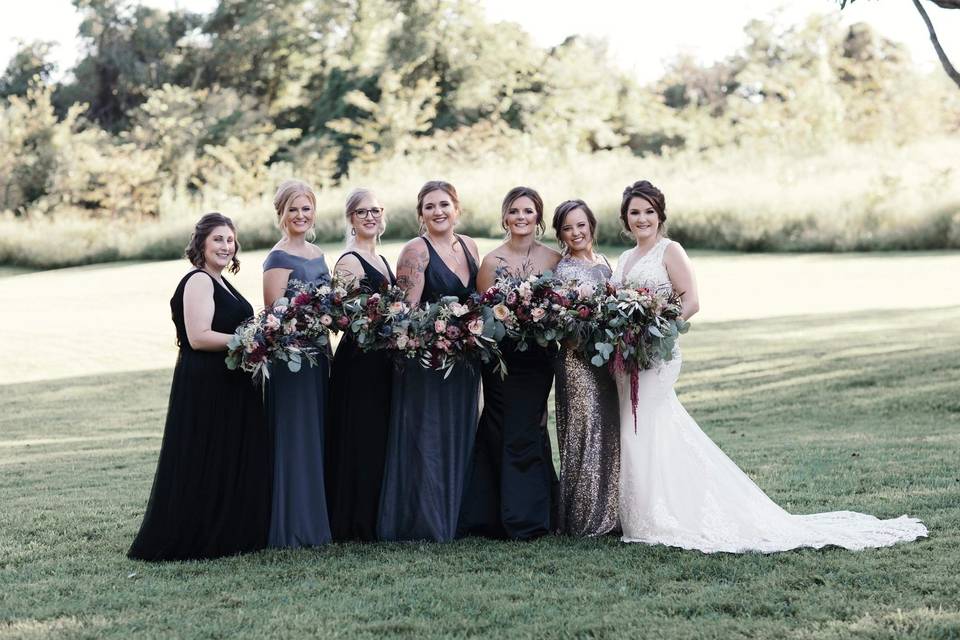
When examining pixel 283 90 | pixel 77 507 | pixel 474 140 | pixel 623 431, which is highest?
pixel 283 90

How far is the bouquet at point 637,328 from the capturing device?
6.27 m

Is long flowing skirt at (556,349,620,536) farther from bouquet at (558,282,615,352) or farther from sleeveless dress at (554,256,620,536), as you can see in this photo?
bouquet at (558,282,615,352)

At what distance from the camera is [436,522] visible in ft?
21.6

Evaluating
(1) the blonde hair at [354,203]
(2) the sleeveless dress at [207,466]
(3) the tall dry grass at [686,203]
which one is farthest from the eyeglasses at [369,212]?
(3) the tall dry grass at [686,203]

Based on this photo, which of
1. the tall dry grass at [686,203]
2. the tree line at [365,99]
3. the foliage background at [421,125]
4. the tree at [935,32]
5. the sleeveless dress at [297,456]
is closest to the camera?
the sleeveless dress at [297,456]

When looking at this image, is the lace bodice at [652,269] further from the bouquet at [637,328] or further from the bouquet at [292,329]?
the bouquet at [292,329]

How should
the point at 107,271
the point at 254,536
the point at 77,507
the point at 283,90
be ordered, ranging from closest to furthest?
the point at 254,536 < the point at 77,507 < the point at 107,271 < the point at 283,90

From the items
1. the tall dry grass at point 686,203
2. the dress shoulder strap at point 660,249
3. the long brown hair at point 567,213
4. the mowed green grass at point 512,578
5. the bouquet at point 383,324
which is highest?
the tall dry grass at point 686,203

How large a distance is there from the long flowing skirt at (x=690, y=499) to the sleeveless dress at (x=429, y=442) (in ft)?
3.15

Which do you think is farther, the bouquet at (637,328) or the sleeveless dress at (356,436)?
the sleeveless dress at (356,436)

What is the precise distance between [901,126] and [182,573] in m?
42.7

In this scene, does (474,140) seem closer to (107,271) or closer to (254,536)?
(107,271)

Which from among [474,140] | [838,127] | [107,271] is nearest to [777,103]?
[838,127]

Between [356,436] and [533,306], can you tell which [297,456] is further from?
[533,306]
